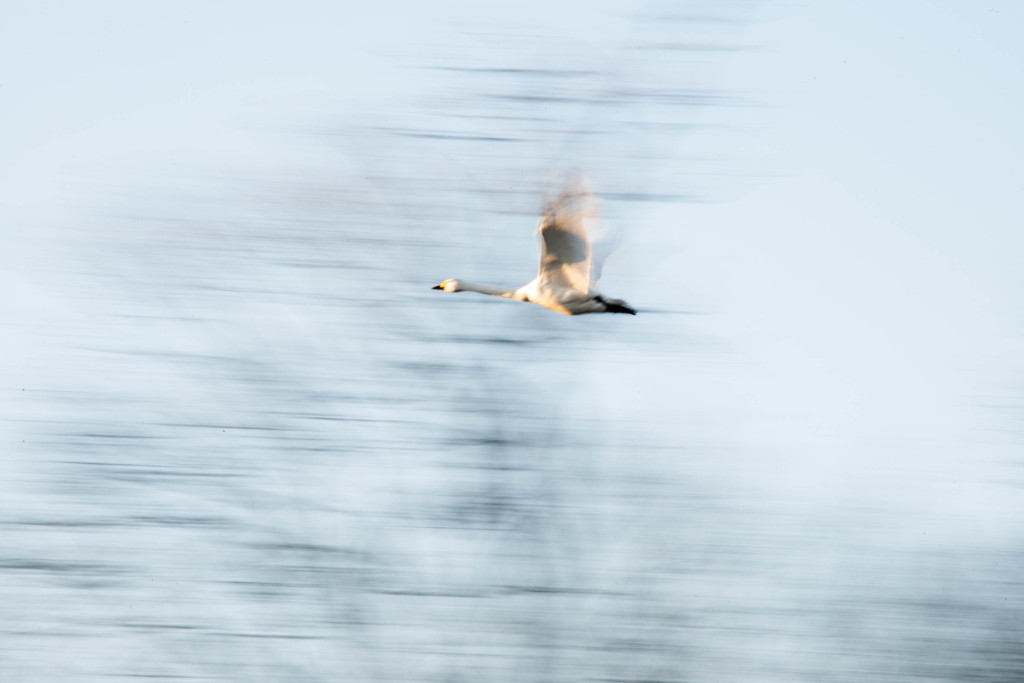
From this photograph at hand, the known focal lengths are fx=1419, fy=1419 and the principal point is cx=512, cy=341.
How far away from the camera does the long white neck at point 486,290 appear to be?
8.82 meters

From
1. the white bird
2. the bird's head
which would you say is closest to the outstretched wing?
the white bird

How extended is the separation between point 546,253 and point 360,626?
97.3 inches

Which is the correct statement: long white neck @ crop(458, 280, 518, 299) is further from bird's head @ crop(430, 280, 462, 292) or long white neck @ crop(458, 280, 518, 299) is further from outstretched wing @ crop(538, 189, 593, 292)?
outstretched wing @ crop(538, 189, 593, 292)

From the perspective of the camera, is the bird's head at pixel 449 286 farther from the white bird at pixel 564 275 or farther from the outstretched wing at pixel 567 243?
the outstretched wing at pixel 567 243

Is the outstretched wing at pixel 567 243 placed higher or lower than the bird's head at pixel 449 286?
higher

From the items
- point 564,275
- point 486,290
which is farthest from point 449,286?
point 564,275

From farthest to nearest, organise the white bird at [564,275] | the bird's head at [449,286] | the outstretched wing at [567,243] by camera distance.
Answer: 1. the bird's head at [449,286]
2. the white bird at [564,275]
3. the outstretched wing at [567,243]

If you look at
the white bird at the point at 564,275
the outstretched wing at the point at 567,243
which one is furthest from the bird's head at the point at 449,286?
the outstretched wing at the point at 567,243

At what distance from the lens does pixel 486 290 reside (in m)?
8.95

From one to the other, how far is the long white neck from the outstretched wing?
303 mm

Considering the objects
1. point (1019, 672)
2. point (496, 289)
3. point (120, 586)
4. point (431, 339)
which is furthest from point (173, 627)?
point (1019, 672)

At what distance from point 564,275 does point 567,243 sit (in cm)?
36

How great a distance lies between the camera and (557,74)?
8484 millimetres

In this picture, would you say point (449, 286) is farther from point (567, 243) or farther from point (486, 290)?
point (567, 243)
